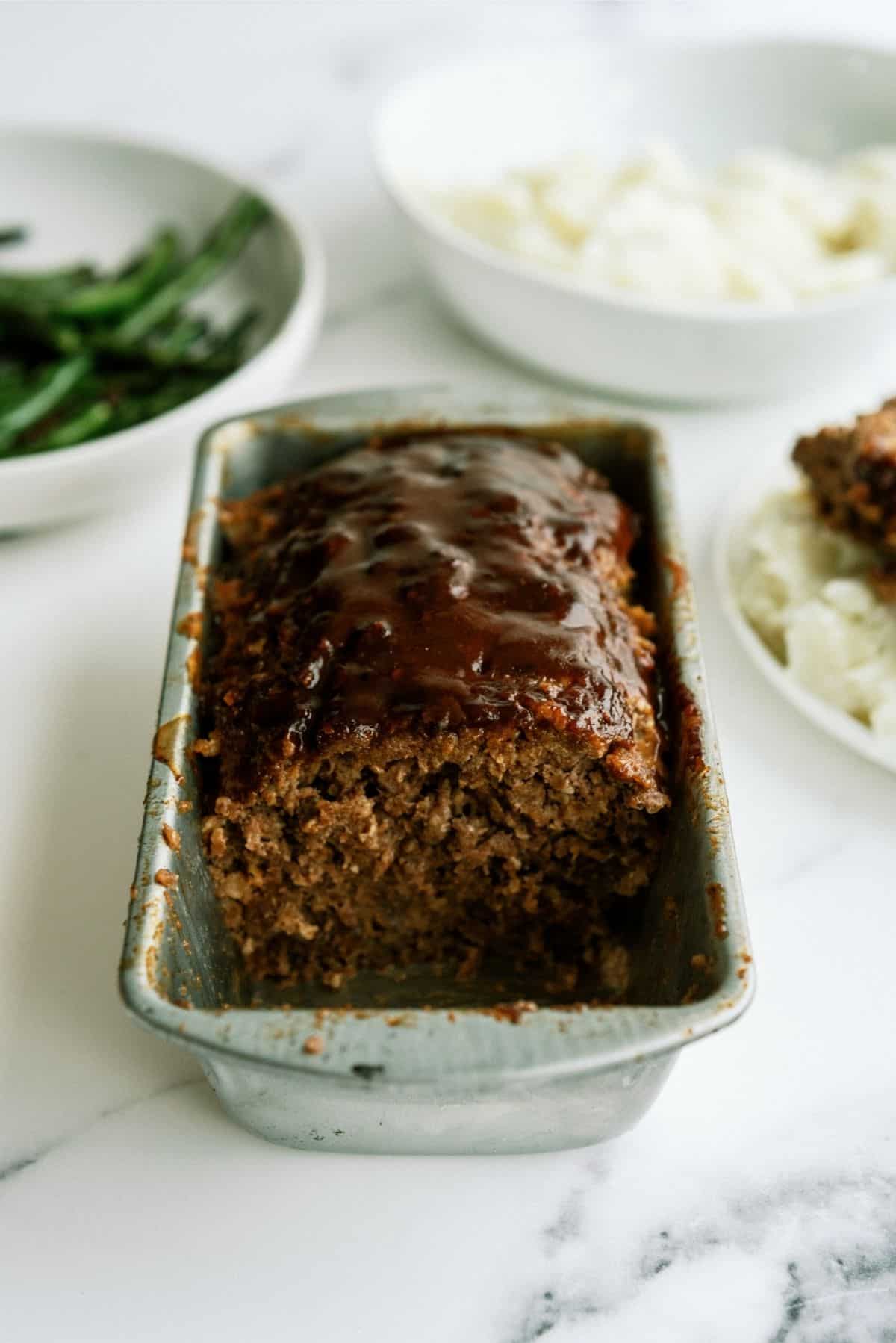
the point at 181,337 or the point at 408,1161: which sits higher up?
the point at 181,337

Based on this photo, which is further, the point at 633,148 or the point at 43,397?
the point at 633,148

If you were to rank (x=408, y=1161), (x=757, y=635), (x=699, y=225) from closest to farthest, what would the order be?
(x=408, y=1161), (x=757, y=635), (x=699, y=225)

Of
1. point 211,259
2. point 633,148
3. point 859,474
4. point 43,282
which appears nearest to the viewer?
point 859,474

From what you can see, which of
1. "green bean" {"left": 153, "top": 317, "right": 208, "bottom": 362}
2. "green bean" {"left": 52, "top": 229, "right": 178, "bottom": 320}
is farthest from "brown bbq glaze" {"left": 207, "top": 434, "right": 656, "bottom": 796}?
"green bean" {"left": 52, "top": 229, "right": 178, "bottom": 320}

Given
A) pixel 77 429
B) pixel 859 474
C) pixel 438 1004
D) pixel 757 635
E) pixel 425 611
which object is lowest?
pixel 438 1004

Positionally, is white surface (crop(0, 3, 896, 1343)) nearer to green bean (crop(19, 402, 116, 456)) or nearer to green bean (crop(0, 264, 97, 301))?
green bean (crop(19, 402, 116, 456))

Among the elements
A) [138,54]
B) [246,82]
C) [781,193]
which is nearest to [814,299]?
[781,193]

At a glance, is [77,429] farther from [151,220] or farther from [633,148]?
[633,148]

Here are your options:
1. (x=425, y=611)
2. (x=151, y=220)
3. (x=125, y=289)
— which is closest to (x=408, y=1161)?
(x=425, y=611)
